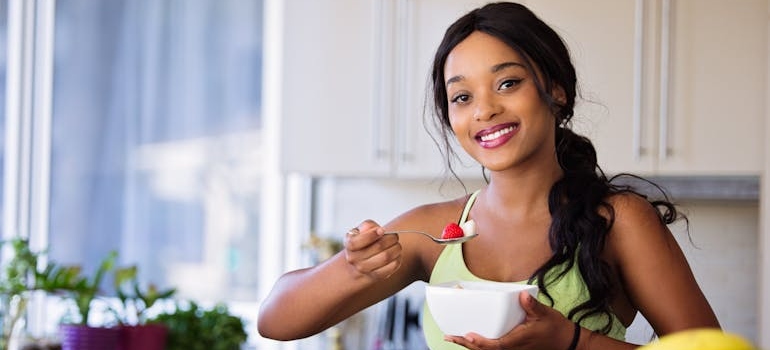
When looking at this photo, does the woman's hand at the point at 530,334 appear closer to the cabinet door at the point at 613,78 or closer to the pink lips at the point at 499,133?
the pink lips at the point at 499,133

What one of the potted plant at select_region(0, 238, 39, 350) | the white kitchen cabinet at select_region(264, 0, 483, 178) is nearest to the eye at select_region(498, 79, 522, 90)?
the white kitchen cabinet at select_region(264, 0, 483, 178)

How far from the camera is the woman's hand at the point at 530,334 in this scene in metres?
1.25

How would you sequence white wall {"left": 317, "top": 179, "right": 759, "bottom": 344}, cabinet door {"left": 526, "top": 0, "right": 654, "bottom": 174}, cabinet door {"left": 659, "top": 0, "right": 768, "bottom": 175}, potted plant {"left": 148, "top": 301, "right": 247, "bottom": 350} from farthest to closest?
1. potted plant {"left": 148, "top": 301, "right": 247, "bottom": 350}
2. white wall {"left": 317, "top": 179, "right": 759, "bottom": 344}
3. cabinet door {"left": 526, "top": 0, "right": 654, "bottom": 174}
4. cabinet door {"left": 659, "top": 0, "right": 768, "bottom": 175}

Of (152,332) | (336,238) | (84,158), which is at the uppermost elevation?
(84,158)

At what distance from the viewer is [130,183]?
3984 mm

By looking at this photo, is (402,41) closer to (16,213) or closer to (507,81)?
(16,213)

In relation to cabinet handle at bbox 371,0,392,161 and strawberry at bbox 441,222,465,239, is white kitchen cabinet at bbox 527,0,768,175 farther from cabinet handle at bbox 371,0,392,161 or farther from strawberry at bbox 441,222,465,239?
strawberry at bbox 441,222,465,239

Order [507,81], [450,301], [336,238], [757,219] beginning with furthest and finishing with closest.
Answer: [336,238]
[757,219]
[507,81]
[450,301]

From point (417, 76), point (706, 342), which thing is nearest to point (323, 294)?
point (706, 342)

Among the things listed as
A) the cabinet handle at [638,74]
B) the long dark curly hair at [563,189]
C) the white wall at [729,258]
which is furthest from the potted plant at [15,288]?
the long dark curly hair at [563,189]

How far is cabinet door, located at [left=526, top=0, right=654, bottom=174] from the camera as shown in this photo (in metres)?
3.03

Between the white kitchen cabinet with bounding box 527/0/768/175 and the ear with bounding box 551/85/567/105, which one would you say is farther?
the white kitchen cabinet with bounding box 527/0/768/175

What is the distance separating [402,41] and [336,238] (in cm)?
79

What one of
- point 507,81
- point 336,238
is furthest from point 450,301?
point 336,238
